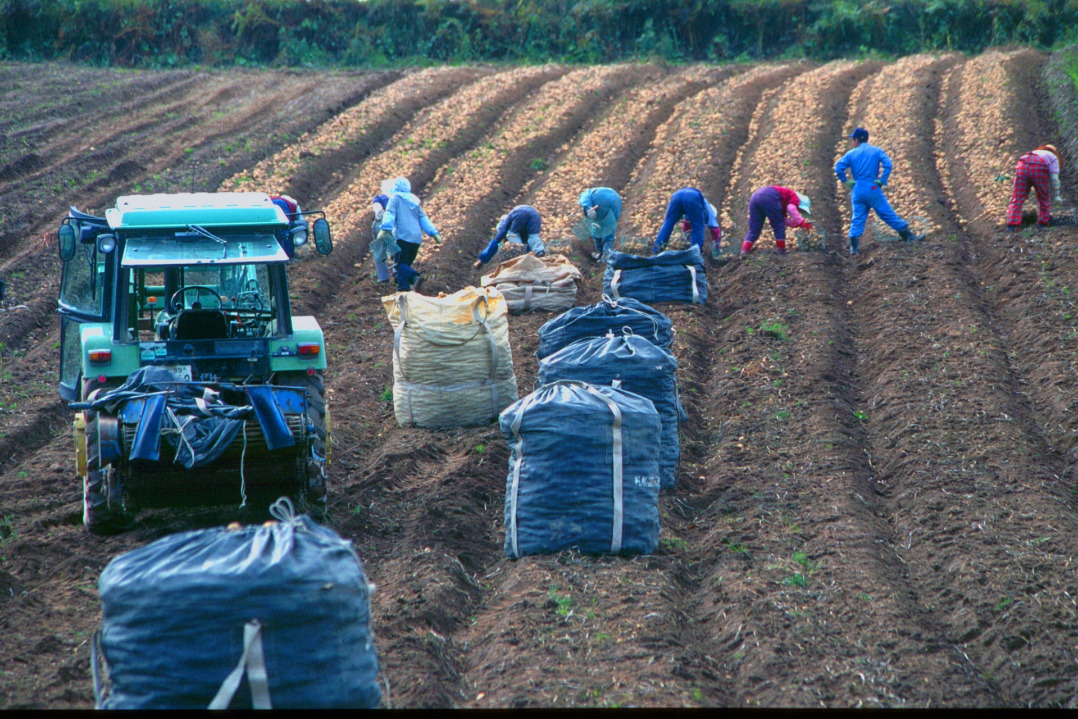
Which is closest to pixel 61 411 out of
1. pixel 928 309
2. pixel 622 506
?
pixel 622 506

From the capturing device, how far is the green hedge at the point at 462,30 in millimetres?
25938

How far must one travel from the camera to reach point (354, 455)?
7914mm

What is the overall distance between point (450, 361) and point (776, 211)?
6143 millimetres

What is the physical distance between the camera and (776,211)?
12.7 meters

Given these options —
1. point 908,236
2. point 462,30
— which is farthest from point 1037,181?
point 462,30

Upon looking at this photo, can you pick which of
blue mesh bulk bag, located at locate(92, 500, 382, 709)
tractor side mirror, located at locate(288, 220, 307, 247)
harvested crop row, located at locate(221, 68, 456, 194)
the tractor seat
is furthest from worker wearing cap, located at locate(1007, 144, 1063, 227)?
blue mesh bulk bag, located at locate(92, 500, 382, 709)

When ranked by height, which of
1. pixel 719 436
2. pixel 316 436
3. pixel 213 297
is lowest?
pixel 719 436

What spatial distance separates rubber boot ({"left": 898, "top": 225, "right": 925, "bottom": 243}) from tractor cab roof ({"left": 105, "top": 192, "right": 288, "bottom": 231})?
28.2ft

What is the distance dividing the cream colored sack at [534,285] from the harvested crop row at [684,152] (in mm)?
2874

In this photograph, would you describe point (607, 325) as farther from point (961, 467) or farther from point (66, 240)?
point (66, 240)

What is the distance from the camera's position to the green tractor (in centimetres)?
597

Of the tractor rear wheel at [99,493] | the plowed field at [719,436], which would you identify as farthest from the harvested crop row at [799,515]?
the tractor rear wheel at [99,493]

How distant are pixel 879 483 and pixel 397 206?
655cm

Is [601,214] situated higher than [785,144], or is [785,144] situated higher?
[785,144]
